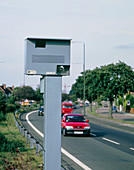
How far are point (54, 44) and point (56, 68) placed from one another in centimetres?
39

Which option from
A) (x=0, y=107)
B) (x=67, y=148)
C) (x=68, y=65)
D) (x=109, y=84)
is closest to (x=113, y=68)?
(x=109, y=84)

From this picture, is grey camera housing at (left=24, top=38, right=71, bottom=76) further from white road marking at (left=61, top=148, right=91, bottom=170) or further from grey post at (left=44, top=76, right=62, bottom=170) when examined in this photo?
white road marking at (left=61, top=148, right=91, bottom=170)

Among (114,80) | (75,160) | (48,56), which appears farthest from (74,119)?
(114,80)

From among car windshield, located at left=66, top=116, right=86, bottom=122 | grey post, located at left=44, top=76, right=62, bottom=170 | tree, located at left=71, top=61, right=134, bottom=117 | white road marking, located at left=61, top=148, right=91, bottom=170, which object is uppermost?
tree, located at left=71, top=61, right=134, bottom=117

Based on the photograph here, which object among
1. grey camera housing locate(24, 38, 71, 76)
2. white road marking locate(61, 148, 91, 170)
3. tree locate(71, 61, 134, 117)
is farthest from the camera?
tree locate(71, 61, 134, 117)

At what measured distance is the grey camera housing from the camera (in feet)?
18.3

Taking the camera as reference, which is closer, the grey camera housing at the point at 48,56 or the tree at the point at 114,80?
the grey camera housing at the point at 48,56

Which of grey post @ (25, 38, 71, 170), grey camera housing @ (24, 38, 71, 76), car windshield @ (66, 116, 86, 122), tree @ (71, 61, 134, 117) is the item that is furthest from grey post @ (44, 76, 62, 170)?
tree @ (71, 61, 134, 117)

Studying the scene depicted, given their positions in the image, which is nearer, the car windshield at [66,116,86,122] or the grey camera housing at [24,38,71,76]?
the grey camera housing at [24,38,71,76]

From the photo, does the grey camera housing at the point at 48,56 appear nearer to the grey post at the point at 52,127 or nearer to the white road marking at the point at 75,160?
the grey post at the point at 52,127

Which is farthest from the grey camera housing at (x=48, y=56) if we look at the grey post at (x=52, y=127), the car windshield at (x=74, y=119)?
the car windshield at (x=74, y=119)

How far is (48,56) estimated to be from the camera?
566 centimetres

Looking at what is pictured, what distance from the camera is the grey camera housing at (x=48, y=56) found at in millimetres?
5590

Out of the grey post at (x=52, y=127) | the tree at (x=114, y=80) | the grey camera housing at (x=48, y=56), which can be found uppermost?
the tree at (x=114, y=80)
